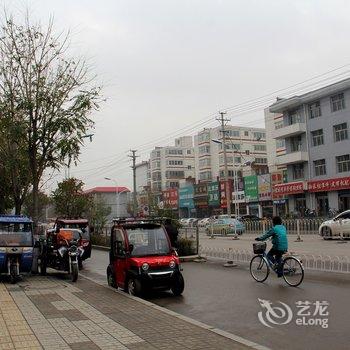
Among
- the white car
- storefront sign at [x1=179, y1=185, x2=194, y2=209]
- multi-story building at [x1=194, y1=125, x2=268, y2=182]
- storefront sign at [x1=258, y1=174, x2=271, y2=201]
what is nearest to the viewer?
the white car

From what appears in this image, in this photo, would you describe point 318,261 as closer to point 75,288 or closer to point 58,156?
point 75,288

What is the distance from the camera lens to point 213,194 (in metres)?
75.0

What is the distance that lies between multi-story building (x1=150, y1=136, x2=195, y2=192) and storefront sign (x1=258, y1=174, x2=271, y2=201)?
173 ft

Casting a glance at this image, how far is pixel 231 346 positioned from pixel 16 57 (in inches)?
524

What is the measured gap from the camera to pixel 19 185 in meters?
23.0

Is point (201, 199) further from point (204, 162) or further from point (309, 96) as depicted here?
point (309, 96)

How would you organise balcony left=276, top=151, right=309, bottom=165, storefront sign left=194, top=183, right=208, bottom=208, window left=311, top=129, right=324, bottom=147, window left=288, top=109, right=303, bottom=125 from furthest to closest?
storefront sign left=194, top=183, right=208, bottom=208, window left=288, top=109, right=303, bottom=125, balcony left=276, top=151, right=309, bottom=165, window left=311, top=129, right=324, bottom=147

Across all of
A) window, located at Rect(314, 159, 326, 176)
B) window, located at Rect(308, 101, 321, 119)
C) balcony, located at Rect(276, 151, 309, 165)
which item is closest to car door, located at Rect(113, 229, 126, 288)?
window, located at Rect(314, 159, 326, 176)

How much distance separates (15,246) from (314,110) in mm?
40420

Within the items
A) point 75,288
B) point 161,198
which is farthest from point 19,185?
point 161,198

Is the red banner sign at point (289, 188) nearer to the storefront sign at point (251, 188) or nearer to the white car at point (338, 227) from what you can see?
the storefront sign at point (251, 188)

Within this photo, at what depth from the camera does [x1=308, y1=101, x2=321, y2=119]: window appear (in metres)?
48.6

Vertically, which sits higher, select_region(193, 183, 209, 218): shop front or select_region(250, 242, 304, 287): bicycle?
select_region(193, 183, 209, 218): shop front

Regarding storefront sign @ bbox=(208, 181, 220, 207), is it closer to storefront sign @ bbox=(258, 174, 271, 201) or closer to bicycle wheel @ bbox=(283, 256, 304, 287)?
storefront sign @ bbox=(258, 174, 271, 201)
